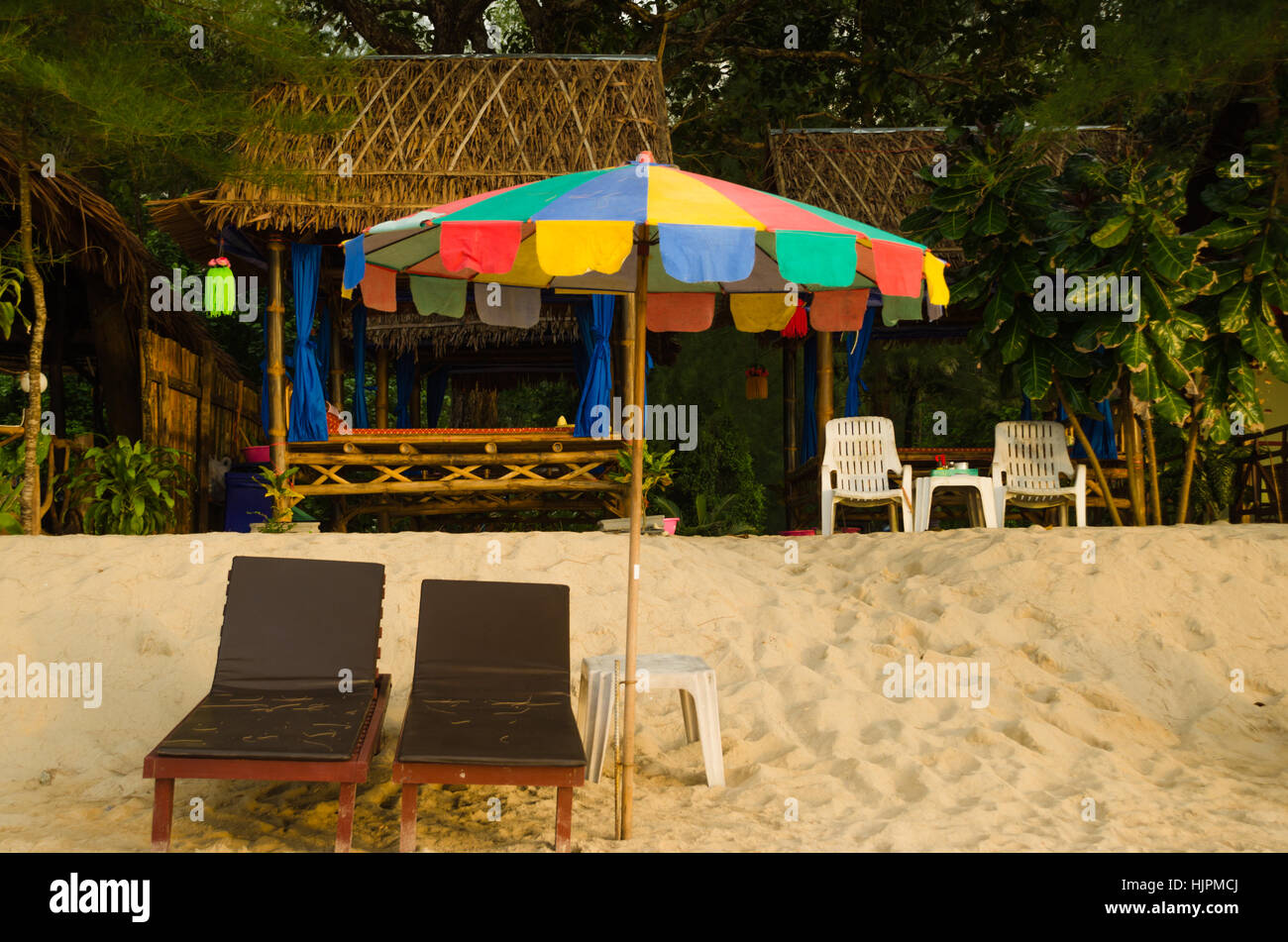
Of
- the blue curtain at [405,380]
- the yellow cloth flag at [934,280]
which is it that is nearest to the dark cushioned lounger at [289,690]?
the yellow cloth flag at [934,280]

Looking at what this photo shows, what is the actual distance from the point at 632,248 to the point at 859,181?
7.32 metres

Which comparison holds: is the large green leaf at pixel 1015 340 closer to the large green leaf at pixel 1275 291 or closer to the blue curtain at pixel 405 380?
the large green leaf at pixel 1275 291

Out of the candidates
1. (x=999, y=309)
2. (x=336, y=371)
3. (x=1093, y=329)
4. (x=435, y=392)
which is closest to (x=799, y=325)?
(x=999, y=309)

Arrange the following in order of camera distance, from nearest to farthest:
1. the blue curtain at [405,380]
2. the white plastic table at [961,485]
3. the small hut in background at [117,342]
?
the white plastic table at [961,485] → the small hut in background at [117,342] → the blue curtain at [405,380]

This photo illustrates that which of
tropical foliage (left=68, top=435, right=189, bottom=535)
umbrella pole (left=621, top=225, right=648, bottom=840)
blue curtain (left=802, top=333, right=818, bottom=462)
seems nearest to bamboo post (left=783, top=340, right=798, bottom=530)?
blue curtain (left=802, top=333, right=818, bottom=462)

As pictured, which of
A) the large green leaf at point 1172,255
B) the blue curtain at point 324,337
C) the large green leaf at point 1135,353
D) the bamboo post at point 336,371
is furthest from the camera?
the bamboo post at point 336,371

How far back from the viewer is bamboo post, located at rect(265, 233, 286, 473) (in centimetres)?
882

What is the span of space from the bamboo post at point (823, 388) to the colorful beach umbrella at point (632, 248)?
508cm

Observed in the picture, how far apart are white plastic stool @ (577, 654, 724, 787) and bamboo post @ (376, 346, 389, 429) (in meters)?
8.91

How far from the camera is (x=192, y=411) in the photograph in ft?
34.1

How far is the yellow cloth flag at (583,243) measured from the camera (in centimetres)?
344

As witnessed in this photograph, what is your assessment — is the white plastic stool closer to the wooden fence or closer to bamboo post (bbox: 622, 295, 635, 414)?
bamboo post (bbox: 622, 295, 635, 414)
